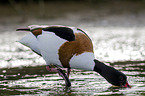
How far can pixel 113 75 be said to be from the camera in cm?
571

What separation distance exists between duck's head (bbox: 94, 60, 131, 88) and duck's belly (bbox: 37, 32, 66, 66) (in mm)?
640

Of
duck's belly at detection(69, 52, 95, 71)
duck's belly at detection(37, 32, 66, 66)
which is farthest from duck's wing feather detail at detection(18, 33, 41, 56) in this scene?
A: duck's belly at detection(69, 52, 95, 71)

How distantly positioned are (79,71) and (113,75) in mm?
1719

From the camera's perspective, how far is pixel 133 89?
18.9 feet

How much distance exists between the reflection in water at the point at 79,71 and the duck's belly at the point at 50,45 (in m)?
0.49

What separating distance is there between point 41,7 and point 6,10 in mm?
1628

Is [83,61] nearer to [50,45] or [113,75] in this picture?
[113,75]

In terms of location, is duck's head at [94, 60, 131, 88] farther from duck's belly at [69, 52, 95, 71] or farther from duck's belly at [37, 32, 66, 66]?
duck's belly at [37, 32, 66, 66]

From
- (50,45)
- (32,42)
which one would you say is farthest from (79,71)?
(50,45)

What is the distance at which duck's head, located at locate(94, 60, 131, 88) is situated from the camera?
18.7 ft

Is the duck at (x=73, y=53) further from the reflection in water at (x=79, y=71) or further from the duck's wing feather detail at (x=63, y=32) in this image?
the reflection in water at (x=79, y=71)

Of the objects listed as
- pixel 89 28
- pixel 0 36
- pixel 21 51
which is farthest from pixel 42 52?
pixel 89 28

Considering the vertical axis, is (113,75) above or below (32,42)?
below

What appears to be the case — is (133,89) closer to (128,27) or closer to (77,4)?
(128,27)
